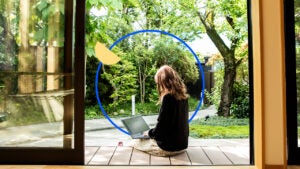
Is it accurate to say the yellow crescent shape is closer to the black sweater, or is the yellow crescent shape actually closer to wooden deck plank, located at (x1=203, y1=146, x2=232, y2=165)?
the black sweater

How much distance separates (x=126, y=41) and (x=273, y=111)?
381 cm

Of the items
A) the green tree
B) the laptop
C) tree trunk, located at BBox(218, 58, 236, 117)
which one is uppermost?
the green tree

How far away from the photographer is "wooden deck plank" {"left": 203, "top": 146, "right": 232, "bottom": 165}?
2398mm

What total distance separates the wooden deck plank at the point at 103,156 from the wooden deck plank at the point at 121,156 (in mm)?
45

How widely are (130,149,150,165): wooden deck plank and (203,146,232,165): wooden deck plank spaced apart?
56 centimetres

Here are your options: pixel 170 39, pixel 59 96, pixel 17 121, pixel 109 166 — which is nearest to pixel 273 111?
pixel 109 166

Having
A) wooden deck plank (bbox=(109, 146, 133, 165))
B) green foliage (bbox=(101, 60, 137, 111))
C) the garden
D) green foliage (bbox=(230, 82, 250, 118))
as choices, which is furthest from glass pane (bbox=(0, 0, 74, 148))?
green foliage (bbox=(230, 82, 250, 118))

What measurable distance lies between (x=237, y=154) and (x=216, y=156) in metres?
0.24

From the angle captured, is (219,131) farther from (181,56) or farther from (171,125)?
(171,125)

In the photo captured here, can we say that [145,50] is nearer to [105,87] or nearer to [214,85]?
[105,87]

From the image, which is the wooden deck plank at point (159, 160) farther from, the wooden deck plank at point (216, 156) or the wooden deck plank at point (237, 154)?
the wooden deck plank at point (237, 154)

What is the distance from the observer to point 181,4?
17.3ft

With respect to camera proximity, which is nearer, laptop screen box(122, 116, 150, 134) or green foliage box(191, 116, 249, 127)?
laptop screen box(122, 116, 150, 134)

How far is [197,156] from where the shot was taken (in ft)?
8.66
